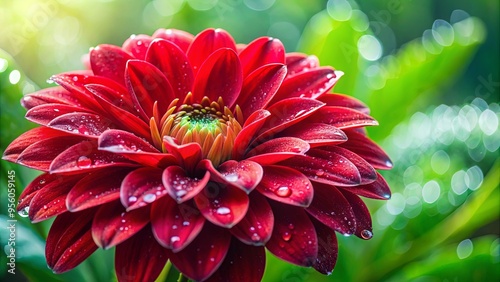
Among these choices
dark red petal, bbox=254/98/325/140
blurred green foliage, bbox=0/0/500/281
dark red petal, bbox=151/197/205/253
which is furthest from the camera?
blurred green foliage, bbox=0/0/500/281

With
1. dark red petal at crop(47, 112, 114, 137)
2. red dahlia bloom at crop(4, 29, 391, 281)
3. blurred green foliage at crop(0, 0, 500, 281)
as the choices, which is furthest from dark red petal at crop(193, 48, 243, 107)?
blurred green foliage at crop(0, 0, 500, 281)

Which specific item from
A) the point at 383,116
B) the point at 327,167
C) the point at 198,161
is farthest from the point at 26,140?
the point at 383,116

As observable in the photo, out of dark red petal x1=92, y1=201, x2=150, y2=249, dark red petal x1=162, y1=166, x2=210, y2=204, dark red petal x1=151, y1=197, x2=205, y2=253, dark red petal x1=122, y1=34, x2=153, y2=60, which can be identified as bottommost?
dark red petal x1=92, y1=201, x2=150, y2=249

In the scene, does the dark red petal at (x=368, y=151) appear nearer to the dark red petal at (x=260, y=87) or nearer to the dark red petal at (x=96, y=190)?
the dark red petal at (x=260, y=87)

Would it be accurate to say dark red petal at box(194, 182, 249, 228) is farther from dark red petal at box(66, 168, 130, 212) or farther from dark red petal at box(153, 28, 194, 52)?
dark red petal at box(153, 28, 194, 52)

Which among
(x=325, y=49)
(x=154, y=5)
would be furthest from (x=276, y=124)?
(x=154, y=5)

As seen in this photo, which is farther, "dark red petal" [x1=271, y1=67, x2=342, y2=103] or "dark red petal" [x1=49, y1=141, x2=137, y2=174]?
"dark red petal" [x1=271, y1=67, x2=342, y2=103]

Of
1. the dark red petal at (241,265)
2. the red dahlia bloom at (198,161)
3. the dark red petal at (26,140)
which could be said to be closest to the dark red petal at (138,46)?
the red dahlia bloom at (198,161)
